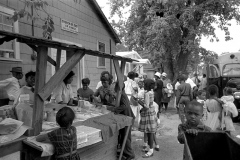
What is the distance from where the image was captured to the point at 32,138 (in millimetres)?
2379

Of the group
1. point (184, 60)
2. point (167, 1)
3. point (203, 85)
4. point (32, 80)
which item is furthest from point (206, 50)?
point (32, 80)

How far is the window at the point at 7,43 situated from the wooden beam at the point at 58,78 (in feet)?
9.99

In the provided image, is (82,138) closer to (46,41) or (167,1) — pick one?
(46,41)

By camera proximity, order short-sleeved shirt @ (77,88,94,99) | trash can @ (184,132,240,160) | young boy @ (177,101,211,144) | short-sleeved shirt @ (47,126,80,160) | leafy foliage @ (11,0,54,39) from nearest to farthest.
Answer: short-sleeved shirt @ (47,126,80,160)
trash can @ (184,132,240,160)
young boy @ (177,101,211,144)
leafy foliage @ (11,0,54,39)
short-sleeved shirt @ (77,88,94,99)

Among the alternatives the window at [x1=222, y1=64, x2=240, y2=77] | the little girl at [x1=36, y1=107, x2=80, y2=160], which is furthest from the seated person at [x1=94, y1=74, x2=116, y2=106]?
the window at [x1=222, y1=64, x2=240, y2=77]

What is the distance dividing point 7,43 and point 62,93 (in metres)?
2.30

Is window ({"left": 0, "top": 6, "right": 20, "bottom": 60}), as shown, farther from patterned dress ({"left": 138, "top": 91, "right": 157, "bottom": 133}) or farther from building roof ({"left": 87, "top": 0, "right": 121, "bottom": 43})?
building roof ({"left": 87, "top": 0, "right": 121, "bottom": 43})

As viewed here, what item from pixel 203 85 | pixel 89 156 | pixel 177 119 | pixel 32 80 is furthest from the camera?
pixel 203 85

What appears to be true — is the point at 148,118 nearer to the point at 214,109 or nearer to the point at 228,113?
the point at 214,109

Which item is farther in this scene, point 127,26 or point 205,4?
point 127,26

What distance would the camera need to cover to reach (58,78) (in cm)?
267

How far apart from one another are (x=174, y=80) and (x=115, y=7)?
6.78m

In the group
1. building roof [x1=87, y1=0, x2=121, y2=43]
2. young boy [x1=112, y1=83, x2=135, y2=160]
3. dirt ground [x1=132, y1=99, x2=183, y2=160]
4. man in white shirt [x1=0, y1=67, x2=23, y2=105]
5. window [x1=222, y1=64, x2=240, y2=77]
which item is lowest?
dirt ground [x1=132, y1=99, x2=183, y2=160]

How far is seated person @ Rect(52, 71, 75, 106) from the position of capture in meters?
4.20
